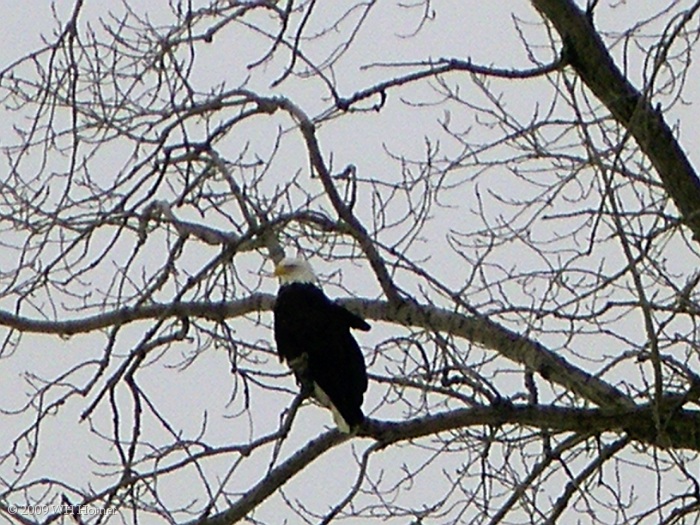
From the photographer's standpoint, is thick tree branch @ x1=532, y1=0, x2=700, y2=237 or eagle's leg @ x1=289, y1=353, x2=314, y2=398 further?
eagle's leg @ x1=289, y1=353, x2=314, y2=398

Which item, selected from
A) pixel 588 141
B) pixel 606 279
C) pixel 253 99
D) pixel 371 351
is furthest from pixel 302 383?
pixel 588 141

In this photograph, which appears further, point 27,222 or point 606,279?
point 27,222

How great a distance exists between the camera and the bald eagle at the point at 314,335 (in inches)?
231

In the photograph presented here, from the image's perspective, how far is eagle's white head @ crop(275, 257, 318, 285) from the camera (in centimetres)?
599

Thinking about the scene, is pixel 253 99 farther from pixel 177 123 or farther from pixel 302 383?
pixel 302 383

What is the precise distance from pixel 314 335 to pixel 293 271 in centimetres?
25

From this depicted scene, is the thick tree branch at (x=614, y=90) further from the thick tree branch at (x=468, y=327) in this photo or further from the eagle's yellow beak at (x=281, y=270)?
the eagle's yellow beak at (x=281, y=270)

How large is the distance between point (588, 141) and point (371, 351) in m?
1.70

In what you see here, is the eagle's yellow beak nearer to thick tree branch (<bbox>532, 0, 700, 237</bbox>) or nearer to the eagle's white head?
the eagle's white head

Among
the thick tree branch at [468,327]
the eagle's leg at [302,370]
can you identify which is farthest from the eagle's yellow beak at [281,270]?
the eagle's leg at [302,370]

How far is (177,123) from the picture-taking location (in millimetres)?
5258

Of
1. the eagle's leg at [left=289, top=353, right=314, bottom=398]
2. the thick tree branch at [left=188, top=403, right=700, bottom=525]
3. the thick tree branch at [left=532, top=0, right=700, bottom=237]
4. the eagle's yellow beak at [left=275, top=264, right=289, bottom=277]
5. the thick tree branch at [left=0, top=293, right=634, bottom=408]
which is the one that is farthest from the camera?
the eagle's yellow beak at [left=275, top=264, right=289, bottom=277]

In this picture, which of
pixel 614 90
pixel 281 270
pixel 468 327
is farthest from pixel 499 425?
pixel 614 90

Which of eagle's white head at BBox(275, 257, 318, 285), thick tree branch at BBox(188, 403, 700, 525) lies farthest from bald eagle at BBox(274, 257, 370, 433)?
thick tree branch at BBox(188, 403, 700, 525)
